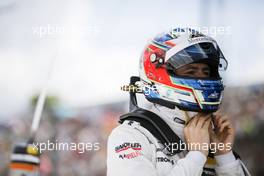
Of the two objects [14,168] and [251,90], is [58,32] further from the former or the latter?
[251,90]

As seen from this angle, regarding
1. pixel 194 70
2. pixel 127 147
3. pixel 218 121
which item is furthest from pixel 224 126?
pixel 127 147

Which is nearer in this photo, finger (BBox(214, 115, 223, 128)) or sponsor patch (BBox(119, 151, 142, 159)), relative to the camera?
sponsor patch (BBox(119, 151, 142, 159))

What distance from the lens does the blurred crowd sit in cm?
374

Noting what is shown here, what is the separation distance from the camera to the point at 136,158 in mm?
1788

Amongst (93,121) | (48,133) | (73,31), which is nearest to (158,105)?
(73,31)

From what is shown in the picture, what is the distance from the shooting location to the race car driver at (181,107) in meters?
1.87

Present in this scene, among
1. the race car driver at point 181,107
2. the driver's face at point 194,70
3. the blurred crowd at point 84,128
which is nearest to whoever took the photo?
the race car driver at point 181,107

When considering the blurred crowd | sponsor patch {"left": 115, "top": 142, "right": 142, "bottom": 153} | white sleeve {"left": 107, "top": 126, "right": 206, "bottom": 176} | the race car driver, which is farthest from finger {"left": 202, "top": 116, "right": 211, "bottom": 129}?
the blurred crowd

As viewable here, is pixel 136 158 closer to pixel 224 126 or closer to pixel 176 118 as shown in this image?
pixel 176 118

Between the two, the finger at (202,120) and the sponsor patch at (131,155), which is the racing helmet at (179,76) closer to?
the finger at (202,120)

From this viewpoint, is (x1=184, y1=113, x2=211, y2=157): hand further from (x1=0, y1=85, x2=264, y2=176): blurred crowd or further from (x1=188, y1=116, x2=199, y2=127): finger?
(x1=0, y1=85, x2=264, y2=176): blurred crowd

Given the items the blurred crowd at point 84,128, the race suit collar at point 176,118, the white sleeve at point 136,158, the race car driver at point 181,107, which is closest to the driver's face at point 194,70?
the race car driver at point 181,107

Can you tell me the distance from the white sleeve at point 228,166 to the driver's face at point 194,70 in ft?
1.03

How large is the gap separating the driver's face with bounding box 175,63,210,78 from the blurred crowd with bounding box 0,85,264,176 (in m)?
1.65
